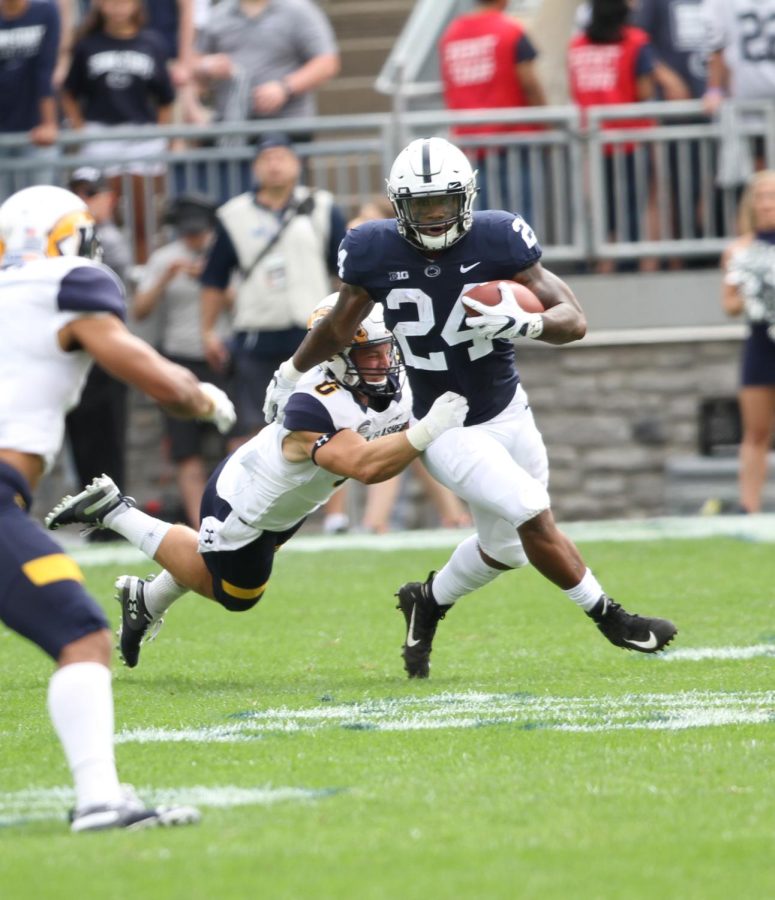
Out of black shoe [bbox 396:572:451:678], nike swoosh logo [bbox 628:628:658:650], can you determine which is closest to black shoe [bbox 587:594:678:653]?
nike swoosh logo [bbox 628:628:658:650]

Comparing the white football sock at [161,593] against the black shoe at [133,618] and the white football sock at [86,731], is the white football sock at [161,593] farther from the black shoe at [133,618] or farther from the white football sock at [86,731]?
the white football sock at [86,731]

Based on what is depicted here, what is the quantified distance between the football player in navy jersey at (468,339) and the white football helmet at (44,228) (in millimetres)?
1649

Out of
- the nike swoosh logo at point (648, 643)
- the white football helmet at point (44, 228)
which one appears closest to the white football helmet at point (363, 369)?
the nike swoosh logo at point (648, 643)

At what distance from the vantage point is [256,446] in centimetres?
657

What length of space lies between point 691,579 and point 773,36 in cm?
429

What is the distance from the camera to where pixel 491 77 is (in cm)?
1177

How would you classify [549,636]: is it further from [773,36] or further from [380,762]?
[773,36]

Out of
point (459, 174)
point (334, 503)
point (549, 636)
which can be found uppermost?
point (459, 174)

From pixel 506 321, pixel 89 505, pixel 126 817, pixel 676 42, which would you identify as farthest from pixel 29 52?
pixel 126 817

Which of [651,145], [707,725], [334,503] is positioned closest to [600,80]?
[651,145]

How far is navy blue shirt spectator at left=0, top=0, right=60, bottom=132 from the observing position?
11.4m

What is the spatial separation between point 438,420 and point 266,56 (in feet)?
20.8

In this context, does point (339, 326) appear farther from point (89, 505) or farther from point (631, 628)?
point (631, 628)

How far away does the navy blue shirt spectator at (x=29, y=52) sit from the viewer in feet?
37.3
